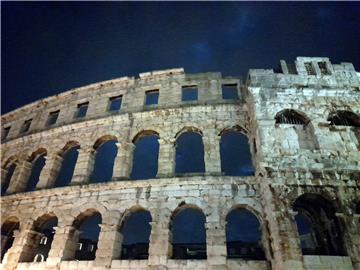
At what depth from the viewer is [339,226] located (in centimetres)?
773

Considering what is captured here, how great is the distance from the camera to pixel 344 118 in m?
10.1

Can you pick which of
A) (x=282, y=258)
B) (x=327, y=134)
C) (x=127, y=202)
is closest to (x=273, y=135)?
(x=327, y=134)

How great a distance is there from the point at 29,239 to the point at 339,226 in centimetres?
1165

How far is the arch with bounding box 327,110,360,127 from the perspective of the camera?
9.75 metres

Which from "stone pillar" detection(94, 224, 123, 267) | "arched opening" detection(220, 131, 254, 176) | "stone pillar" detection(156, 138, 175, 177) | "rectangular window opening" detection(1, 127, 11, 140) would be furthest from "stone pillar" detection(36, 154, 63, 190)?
"arched opening" detection(220, 131, 254, 176)

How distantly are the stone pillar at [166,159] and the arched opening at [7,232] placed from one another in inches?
277

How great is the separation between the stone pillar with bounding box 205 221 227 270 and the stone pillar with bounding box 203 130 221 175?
2.03 m

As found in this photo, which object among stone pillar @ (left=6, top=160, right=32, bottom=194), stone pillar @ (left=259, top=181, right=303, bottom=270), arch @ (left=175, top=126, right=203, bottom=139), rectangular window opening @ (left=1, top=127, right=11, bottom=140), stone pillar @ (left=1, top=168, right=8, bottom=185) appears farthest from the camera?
rectangular window opening @ (left=1, top=127, right=11, bottom=140)

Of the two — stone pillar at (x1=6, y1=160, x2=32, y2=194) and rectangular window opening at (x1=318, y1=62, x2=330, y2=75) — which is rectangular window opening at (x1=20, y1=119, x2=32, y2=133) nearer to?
stone pillar at (x1=6, y1=160, x2=32, y2=194)

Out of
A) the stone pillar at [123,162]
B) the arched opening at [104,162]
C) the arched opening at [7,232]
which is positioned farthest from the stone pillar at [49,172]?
the arched opening at [104,162]

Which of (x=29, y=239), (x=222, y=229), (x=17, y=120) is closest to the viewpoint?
(x=222, y=229)

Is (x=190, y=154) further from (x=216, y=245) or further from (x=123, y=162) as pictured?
(x=216, y=245)

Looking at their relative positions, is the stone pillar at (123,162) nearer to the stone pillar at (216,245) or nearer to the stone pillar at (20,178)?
the stone pillar at (216,245)

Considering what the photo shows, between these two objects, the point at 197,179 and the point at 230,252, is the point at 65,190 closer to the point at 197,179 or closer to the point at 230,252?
the point at 197,179
